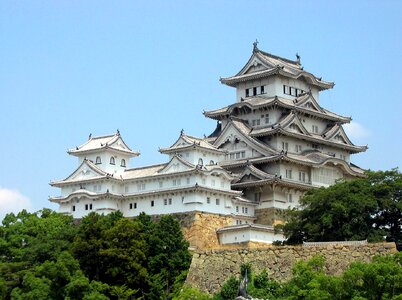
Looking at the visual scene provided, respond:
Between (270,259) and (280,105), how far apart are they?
94.6 feet

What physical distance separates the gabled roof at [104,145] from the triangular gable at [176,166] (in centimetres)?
495

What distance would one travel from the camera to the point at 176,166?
61.5m

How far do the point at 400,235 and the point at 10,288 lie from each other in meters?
22.0

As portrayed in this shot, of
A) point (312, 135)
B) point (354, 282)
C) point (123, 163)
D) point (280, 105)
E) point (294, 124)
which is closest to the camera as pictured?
point (354, 282)

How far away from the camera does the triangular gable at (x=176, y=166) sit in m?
60.8

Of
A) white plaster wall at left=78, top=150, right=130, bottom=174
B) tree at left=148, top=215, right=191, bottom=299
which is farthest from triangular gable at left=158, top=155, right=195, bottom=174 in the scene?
tree at left=148, top=215, right=191, bottom=299

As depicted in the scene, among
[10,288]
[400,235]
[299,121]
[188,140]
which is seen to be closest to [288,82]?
[299,121]

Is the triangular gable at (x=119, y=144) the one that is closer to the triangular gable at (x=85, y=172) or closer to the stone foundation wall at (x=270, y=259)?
the triangular gable at (x=85, y=172)

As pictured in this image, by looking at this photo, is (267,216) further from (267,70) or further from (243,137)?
(267,70)

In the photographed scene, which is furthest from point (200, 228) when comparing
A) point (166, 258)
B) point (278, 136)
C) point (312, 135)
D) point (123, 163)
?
point (312, 135)

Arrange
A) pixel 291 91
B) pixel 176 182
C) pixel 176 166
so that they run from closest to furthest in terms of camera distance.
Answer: pixel 176 182
pixel 176 166
pixel 291 91

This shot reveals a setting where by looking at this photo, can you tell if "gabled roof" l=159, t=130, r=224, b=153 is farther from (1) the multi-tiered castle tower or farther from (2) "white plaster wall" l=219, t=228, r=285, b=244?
(2) "white plaster wall" l=219, t=228, r=285, b=244

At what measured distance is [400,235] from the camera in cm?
Answer: 4922

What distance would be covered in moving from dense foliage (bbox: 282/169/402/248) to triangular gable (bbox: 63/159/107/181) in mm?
17945
